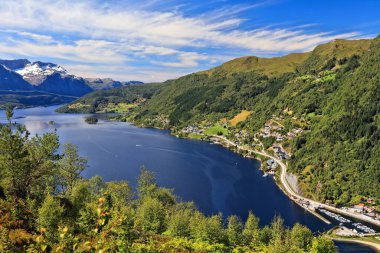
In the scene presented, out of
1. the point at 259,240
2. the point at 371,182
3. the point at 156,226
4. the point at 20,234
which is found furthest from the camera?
the point at 371,182

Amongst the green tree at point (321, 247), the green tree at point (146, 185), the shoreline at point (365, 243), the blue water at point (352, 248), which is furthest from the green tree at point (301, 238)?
the green tree at point (146, 185)

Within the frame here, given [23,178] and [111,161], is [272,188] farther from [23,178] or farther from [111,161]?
[23,178]

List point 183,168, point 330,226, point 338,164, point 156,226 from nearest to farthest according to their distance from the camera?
1. point 156,226
2. point 330,226
3. point 338,164
4. point 183,168

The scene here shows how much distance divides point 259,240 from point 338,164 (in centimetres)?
11322

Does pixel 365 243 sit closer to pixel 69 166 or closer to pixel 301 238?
pixel 301 238

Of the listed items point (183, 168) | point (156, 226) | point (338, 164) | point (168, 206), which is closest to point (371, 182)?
point (338, 164)

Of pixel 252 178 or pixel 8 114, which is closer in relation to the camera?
pixel 8 114

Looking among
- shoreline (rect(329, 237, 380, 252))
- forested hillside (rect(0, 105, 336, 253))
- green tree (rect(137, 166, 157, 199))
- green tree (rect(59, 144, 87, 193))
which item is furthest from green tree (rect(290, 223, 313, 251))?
green tree (rect(59, 144, 87, 193))

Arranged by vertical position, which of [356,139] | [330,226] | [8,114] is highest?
[8,114]

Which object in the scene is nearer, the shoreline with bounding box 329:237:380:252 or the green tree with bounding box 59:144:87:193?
the green tree with bounding box 59:144:87:193

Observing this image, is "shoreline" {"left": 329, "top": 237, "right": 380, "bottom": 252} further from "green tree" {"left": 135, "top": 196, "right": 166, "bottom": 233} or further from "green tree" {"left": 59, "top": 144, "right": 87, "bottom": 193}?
"green tree" {"left": 59, "top": 144, "right": 87, "bottom": 193}

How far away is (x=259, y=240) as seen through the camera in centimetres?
8662

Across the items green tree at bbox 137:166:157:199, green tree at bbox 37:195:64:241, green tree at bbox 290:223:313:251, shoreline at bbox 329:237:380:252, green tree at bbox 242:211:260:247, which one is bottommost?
shoreline at bbox 329:237:380:252

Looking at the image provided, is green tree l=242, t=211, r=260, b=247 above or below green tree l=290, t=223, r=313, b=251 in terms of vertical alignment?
above
